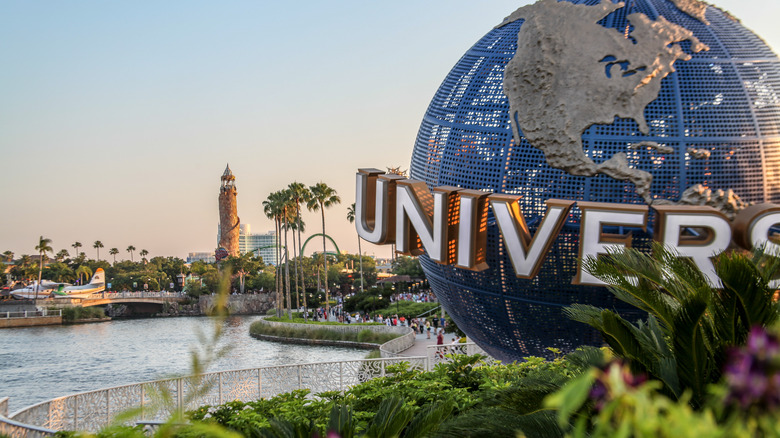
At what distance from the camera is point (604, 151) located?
37.2 ft

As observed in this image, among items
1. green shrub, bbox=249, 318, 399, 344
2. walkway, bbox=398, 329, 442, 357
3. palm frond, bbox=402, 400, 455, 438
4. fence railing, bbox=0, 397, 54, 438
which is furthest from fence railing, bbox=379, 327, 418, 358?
palm frond, bbox=402, 400, 455, 438

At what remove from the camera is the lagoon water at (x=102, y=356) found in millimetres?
31875

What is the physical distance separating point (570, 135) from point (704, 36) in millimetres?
2766

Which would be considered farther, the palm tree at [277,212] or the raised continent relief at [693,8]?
the palm tree at [277,212]

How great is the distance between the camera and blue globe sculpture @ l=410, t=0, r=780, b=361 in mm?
11219

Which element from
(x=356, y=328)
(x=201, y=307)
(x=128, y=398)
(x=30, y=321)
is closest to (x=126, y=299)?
(x=201, y=307)

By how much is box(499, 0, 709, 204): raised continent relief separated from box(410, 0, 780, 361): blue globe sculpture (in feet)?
0.26

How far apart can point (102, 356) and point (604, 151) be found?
36.0m

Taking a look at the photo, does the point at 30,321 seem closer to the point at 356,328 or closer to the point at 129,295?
the point at 129,295

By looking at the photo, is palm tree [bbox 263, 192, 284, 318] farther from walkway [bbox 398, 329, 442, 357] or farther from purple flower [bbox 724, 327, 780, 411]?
purple flower [bbox 724, 327, 780, 411]

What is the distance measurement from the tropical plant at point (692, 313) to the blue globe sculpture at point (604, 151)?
12.7ft

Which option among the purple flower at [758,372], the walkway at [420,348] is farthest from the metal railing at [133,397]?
the purple flower at [758,372]

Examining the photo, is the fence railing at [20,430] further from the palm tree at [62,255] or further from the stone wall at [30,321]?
the palm tree at [62,255]

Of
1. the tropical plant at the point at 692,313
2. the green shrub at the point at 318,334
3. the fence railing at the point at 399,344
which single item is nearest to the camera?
the tropical plant at the point at 692,313
